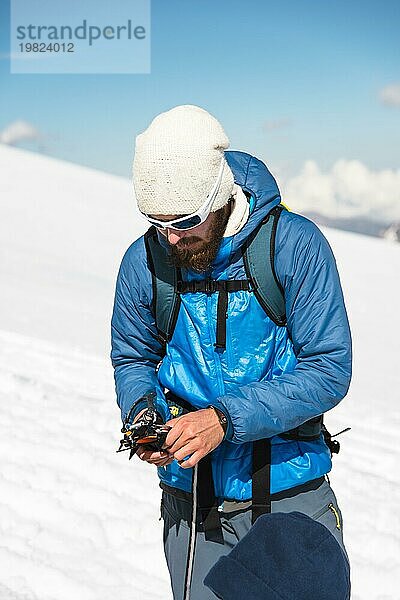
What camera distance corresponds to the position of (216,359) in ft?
8.12

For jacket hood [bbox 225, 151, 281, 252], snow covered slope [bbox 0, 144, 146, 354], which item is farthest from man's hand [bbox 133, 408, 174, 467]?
snow covered slope [bbox 0, 144, 146, 354]

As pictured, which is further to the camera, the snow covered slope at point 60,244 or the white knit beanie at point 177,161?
the snow covered slope at point 60,244

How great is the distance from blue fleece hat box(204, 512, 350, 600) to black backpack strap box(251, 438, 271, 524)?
0.63 m

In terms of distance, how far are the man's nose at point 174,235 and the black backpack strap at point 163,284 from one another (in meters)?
0.13

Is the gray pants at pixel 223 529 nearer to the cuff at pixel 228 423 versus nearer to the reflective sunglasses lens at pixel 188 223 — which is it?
the cuff at pixel 228 423

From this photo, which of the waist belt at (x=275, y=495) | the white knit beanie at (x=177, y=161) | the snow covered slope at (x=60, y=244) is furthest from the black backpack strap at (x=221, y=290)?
the snow covered slope at (x=60, y=244)

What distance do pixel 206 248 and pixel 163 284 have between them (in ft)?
0.63

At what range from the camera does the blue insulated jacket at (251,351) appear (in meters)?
2.35

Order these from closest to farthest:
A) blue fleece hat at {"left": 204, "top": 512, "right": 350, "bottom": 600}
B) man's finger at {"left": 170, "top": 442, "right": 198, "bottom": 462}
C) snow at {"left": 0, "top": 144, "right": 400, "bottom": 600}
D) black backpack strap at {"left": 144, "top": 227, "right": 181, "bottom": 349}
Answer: blue fleece hat at {"left": 204, "top": 512, "right": 350, "bottom": 600}
man's finger at {"left": 170, "top": 442, "right": 198, "bottom": 462}
black backpack strap at {"left": 144, "top": 227, "right": 181, "bottom": 349}
snow at {"left": 0, "top": 144, "right": 400, "bottom": 600}

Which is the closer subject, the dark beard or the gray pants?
the dark beard

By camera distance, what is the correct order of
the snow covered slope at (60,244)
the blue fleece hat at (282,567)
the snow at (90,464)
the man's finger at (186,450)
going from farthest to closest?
1. the snow covered slope at (60,244)
2. the snow at (90,464)
3. the man's finger at (186,450)
4. the blue fleece hat at (282,567)

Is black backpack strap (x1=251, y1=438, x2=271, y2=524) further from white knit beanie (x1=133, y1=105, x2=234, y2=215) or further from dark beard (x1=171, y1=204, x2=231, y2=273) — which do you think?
white knit beanie (x1=133, y1=105, x2=234, y2=215)

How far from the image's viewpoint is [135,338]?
8.74 feet

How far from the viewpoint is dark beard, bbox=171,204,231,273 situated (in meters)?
2.38
